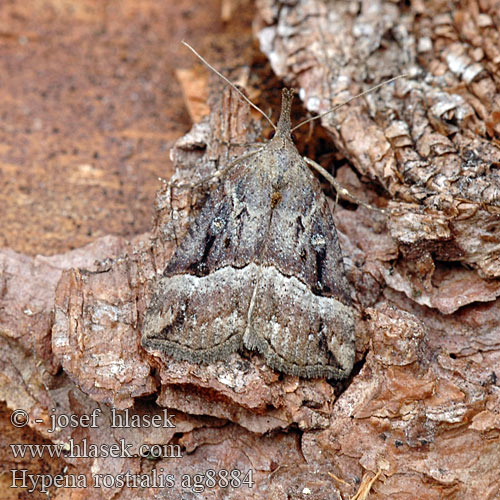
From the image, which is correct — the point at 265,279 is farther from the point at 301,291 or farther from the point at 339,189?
the point at 339,189

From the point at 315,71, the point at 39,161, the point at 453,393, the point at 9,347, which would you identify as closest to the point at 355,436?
the point at 453,393

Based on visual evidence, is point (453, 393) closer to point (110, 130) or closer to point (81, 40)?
point (110, 130)

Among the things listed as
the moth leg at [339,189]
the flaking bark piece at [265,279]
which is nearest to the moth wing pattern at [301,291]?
the flaking bark piece at [265,279]

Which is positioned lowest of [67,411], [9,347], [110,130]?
[67,411]

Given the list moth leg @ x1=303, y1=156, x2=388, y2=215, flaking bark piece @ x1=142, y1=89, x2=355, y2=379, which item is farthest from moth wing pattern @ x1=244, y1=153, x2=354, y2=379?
moth leg @ x1=303, y1=156, x2=388, y2=215

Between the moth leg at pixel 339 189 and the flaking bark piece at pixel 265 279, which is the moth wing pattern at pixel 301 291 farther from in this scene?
the moth leg at pixel 339 189

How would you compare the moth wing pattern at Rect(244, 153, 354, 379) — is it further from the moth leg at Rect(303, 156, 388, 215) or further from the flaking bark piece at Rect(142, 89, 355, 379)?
the moth leg at Rect(303, 156, 388, 215)

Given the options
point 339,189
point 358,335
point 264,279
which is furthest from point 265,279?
point 339,189

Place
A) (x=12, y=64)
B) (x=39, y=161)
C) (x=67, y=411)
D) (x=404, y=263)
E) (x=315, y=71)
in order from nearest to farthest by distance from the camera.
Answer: (x=67, y=411)
(x=404, y=263)
(x=315, y=71)
(x=39, y=161)
(x=12, y=64)
